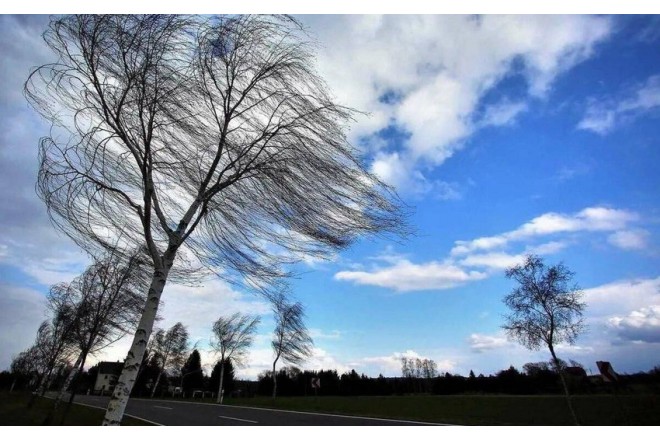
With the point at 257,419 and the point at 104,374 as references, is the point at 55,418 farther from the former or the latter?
the point at 104,374

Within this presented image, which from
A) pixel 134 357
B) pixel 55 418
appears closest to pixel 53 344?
pixel 55 418

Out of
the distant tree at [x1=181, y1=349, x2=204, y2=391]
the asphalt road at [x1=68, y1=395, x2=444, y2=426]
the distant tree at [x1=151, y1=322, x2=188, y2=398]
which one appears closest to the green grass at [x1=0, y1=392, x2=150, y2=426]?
the asphalt road at [x1=68, y1=395, x2=444, y2=426]

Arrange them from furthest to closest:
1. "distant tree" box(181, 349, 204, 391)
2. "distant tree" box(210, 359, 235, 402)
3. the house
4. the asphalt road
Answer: the house < "distant tree" box(181, 349, 204, 391) < "distant tree" box(210, 359, 235, 402) < the asphalt road

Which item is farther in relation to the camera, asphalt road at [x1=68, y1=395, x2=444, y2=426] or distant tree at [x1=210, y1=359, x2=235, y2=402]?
distant tree at [x1=210, y1=359, x2=235, y2=402]

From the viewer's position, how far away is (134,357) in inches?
185

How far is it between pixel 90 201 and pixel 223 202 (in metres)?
1.87

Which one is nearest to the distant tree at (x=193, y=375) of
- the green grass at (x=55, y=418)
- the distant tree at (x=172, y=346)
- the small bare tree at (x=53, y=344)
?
the distant tree at (x=172, y=346)

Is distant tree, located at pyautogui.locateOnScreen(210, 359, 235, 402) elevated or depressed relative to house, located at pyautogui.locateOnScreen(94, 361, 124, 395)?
depressed

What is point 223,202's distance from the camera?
19.3 feet

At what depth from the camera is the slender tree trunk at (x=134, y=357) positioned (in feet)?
14.6

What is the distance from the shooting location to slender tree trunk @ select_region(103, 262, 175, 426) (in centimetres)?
444

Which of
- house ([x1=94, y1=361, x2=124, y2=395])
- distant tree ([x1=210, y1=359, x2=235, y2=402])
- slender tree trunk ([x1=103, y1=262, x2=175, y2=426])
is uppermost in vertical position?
house ([x1=94, y1=361, x2=124, y2=395])

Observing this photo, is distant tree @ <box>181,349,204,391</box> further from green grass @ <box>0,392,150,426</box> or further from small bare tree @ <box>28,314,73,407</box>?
green grass @ <box>0,392,150,426</box>

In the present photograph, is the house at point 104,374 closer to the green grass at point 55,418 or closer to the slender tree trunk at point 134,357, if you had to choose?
the green grass at point 55,418
